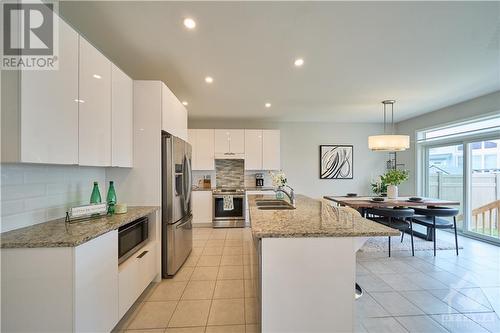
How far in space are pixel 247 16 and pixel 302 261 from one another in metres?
1.94

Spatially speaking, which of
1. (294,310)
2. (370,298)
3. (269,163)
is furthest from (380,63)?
(269,163)

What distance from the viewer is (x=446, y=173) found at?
4.53 meters

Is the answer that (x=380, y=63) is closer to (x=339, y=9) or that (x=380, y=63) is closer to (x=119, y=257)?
(x=339, y=9)

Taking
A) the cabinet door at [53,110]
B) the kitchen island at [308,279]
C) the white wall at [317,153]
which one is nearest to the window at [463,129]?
the white wall at [317,153]

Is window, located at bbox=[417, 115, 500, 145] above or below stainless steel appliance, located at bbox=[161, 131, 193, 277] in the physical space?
above

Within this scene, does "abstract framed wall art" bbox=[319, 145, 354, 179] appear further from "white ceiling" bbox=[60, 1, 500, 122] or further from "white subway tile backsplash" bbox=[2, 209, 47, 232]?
"white subway tile backsplash" bbox=[2, 209, 47, 232]

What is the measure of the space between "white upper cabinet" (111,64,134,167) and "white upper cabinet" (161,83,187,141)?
326 mm

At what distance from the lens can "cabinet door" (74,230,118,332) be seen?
1270mm

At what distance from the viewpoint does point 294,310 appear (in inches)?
56.2

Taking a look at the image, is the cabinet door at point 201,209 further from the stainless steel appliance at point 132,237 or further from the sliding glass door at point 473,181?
the sliding glass door at point 473,181

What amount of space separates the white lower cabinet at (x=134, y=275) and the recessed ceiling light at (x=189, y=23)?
2096 millimetres

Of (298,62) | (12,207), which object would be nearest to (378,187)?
(298,62)

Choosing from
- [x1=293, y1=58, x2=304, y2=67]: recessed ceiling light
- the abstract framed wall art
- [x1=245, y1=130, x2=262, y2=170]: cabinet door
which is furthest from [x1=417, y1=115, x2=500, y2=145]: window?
[x1=245, y1=130, x2=262, y2=170]: cabinet door

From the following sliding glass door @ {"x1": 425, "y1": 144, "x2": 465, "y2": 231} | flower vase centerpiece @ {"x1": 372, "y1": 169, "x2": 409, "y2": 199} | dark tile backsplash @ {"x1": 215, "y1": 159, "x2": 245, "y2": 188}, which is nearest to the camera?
flower vase centerpiece @ {"x1": 372, "y1": 169, "x2": 409, "y2": 199}
